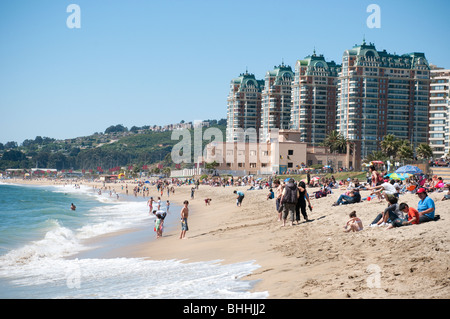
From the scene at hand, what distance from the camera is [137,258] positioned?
14.7 metres

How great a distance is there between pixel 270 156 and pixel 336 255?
82.5 meters

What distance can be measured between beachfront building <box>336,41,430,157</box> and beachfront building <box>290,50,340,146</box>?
33.1ft

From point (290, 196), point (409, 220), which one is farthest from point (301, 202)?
point (409, 220)

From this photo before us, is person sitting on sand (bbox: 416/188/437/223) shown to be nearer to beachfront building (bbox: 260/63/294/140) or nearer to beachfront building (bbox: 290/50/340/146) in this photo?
beachfront building (bbox: 290/50/340/146)

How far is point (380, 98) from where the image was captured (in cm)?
10775

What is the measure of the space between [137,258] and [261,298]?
781 centimetres

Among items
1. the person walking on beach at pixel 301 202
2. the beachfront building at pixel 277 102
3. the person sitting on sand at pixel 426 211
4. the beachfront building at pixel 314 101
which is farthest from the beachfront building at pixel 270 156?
the person sitting on sand at pixel 426 211

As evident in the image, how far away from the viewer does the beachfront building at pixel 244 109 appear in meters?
142

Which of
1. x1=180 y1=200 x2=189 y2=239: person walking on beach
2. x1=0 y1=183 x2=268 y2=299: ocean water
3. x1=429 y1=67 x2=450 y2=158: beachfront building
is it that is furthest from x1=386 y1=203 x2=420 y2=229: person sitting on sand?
x1=429 y1=67 x2=450 y2=158: beachfront building

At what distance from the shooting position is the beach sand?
745 cm

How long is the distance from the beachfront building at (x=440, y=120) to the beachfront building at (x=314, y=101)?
1048 inches

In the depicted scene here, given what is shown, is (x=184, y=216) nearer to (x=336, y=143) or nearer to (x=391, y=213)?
(x=391, y=213)
